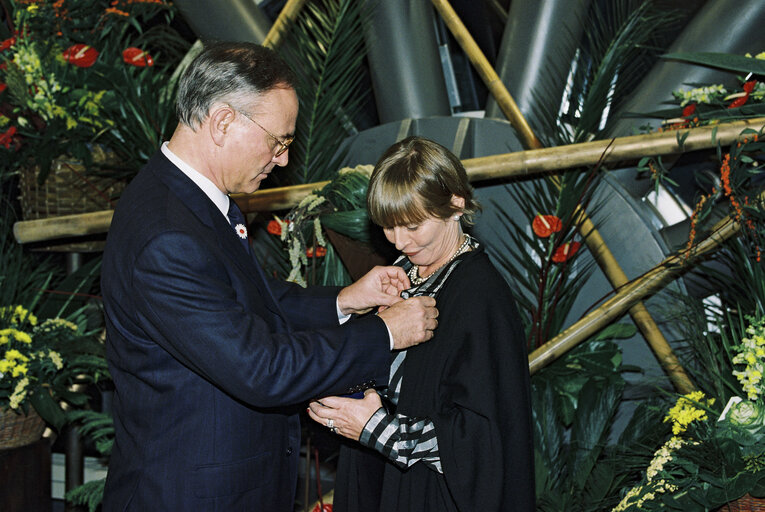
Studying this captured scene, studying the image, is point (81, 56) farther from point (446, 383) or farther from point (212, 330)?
point (446, 383)

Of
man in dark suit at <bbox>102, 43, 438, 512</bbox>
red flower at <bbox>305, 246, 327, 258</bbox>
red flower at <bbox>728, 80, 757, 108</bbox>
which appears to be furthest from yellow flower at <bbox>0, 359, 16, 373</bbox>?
red flower at <bbox>728, 80, 757, 108</bbox>

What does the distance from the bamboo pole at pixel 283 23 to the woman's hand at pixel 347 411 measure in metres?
2.04

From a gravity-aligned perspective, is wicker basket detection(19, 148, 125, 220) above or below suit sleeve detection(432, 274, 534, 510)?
above

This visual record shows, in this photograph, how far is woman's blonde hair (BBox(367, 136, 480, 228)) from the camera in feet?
5.34

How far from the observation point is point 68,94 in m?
3.20

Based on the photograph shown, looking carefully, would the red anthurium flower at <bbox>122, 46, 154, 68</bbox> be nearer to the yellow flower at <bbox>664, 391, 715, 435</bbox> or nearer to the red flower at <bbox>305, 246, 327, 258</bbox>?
the red flower at <bbox>305, 246, 327, 258</bbox>

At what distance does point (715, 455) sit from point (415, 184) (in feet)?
3.18

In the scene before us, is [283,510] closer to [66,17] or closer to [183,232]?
→ [183,232]

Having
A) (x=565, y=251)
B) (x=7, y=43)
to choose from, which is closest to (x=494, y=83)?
(x=565, y=251)

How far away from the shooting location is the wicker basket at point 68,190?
10.3ft

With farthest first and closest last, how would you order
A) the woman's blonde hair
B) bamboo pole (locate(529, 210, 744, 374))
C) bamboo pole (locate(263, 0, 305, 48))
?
bamboo pole (locate(263, 0, 305, 48)) < bamboo pole (locate(529, 210, 744, 374)) < the woman's blonde hair

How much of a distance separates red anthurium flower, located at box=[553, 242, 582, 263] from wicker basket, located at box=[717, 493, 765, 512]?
1.12 metres

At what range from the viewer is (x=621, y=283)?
2.88 m

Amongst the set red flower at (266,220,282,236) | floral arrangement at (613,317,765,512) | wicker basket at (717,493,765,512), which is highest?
red flower at (266,220,282,236)
